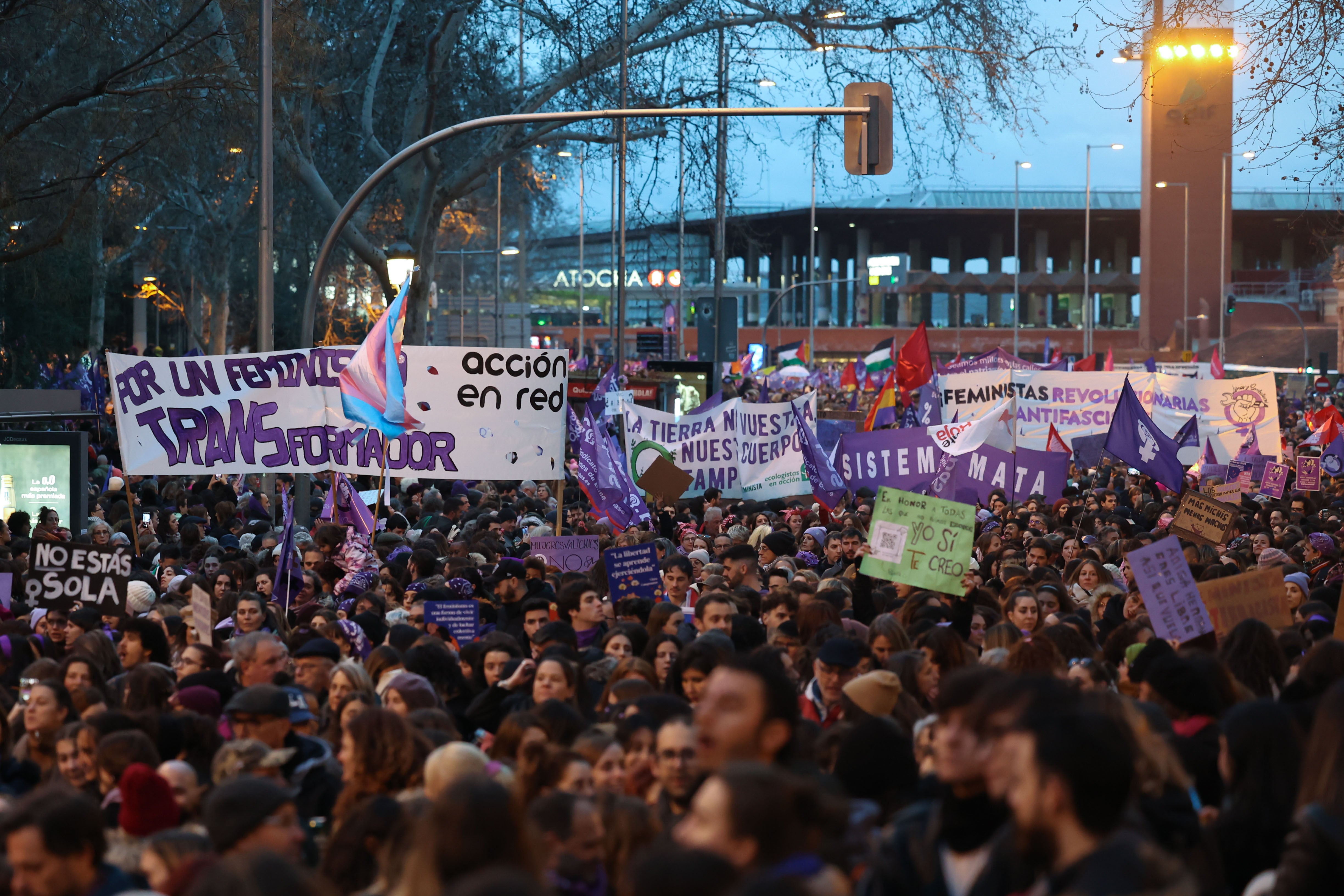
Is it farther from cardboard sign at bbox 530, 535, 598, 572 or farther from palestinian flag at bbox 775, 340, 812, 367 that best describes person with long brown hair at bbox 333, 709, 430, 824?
palestinian flag at bbox 775, 340, 812, 367

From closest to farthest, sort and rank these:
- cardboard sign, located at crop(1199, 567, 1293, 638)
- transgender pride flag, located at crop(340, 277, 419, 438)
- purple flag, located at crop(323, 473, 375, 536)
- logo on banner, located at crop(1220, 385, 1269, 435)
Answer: cardboard sign, located at crop(1199, 567, 1293, 638)
transgender pride flag, located at crop(340, 277, 419, 438)
purple flag, located at crop(323, 473, 375, 536)
logo on banner, located at crop(1220, 385, 1269, 435)

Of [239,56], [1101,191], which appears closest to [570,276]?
[1101,191]

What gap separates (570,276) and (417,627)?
134m

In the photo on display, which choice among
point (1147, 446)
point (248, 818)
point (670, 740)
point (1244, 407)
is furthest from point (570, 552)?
point (1244, 407)

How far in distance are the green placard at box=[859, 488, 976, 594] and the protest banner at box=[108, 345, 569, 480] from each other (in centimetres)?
408

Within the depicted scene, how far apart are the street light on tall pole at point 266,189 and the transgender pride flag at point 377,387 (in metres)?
2.83

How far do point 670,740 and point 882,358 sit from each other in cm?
4164

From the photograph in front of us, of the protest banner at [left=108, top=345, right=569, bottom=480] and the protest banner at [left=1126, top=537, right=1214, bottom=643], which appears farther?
the protest banner at [left=108, top=345, right=569, bottom=480]

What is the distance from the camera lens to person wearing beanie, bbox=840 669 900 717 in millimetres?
6297

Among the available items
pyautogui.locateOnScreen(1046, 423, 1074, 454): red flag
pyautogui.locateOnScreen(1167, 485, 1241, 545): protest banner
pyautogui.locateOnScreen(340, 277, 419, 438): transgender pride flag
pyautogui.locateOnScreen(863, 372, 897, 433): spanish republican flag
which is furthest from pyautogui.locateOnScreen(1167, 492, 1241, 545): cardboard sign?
pyautogui.locateOnScreen(863, 372, 897, 433): spanish republican flag

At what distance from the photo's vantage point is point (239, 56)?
56.4ft

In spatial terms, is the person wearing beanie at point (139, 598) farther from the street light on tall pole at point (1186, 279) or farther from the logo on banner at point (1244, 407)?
the street light on tall pole at point (1186, 279)

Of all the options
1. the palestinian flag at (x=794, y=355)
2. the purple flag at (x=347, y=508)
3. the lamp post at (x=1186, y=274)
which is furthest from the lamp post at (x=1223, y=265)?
the purple flag at (x=347, y=508)

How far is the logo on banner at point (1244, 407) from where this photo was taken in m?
22.7
